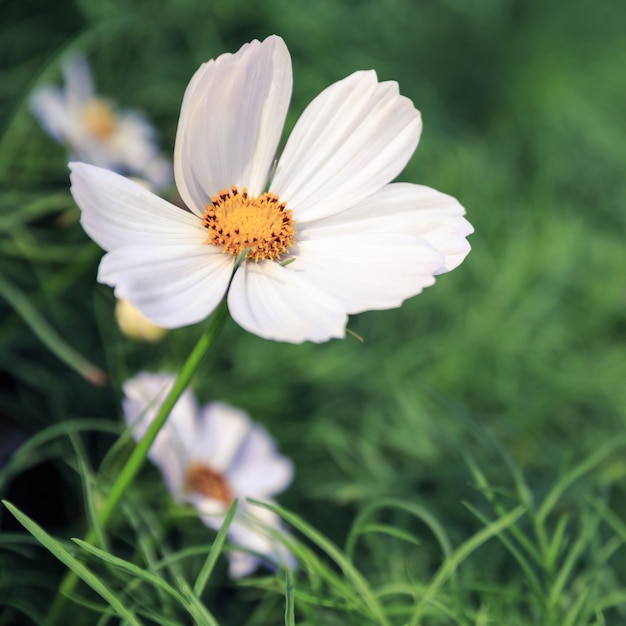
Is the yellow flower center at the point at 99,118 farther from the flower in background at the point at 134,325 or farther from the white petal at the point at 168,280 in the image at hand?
the white petal at the point at 168,280

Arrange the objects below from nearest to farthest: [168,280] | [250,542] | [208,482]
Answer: [168,280]
[250,542]
[208,482]

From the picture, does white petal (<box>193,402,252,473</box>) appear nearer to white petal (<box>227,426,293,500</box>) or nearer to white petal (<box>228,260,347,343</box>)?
white petal (<box>227,426,293,500</box>)

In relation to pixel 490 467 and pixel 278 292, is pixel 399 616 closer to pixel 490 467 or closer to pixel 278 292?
pixel 490 467

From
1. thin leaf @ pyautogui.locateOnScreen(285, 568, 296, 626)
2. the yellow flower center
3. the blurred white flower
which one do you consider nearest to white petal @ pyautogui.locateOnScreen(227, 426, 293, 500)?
the blurred white flower

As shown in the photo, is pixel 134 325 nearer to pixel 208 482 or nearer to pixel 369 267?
pixel 208 482

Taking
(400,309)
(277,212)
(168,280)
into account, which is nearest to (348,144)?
(277,212)

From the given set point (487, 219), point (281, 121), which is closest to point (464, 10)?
point (487, 219)

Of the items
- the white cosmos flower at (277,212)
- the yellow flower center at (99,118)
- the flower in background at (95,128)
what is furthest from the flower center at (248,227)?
the yellow flower center at (99,118)
